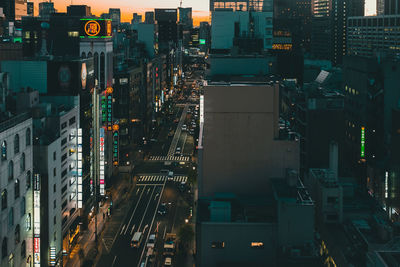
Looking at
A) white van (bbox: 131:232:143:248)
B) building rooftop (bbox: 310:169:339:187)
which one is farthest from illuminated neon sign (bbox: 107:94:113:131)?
building rooftop (bbox: 310:169:339:187)

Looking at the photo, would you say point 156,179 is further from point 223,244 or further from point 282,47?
point 282,47

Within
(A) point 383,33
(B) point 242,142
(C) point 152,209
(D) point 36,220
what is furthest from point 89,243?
(A) point 383,33

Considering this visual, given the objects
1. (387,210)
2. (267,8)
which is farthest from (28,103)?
(267,8)

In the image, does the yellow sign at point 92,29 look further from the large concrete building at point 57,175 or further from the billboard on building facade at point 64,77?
the large concrete building at point 57,175

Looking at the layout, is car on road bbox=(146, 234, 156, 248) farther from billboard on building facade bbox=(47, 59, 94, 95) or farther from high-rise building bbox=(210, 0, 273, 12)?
high-rise building bbox=(210, 0, 273, 12)

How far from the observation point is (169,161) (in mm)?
110125

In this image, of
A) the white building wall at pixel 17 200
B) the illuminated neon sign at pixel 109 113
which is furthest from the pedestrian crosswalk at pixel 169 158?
the white building wall at pixel 17 200

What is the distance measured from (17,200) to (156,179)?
165 ft

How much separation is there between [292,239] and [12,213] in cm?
2317

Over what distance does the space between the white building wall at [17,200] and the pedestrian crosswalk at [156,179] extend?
44.2m

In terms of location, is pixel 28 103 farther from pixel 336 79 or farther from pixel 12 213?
pixel 336 79

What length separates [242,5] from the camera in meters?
113

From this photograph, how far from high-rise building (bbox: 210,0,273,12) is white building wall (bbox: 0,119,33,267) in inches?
2729

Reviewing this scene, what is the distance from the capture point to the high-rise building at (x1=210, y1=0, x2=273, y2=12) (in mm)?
111812
